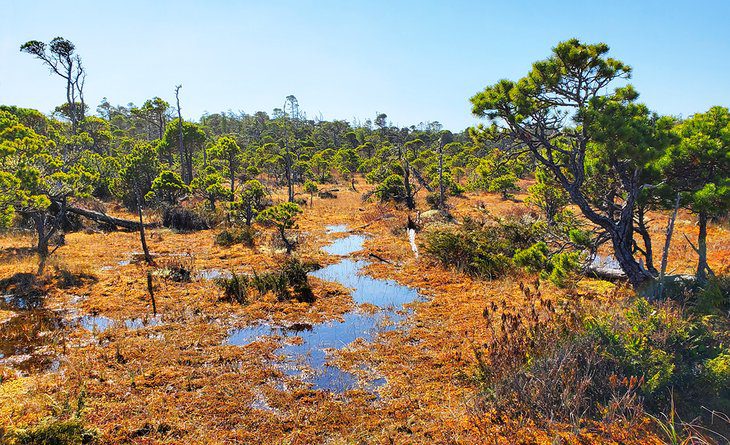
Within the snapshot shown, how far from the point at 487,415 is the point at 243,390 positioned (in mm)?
4359

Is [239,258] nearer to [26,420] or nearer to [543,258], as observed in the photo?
[26,420]

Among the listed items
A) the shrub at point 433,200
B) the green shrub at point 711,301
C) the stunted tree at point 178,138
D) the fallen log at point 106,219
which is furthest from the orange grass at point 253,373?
the stunted tree at point 178,138

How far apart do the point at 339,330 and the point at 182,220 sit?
16803mm

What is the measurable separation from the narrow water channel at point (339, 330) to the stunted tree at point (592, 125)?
5802 mm

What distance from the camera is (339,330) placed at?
1002 centimetres

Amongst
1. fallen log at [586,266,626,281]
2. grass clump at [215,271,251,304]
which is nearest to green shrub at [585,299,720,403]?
fallen log at [586,266,626,281]

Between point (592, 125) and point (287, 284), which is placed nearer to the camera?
point (592, 125)

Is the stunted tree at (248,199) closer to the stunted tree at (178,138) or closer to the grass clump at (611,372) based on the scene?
the stunted tree at (178,138)

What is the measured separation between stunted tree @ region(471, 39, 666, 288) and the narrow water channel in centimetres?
580

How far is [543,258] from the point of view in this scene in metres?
9.28

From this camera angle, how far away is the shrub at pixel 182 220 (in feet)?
75.3

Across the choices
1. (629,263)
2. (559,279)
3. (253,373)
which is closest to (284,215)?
(253,373)

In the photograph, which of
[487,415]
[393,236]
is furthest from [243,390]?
[393,236]

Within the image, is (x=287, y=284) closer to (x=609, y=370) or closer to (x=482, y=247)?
(x=482, y=247)
